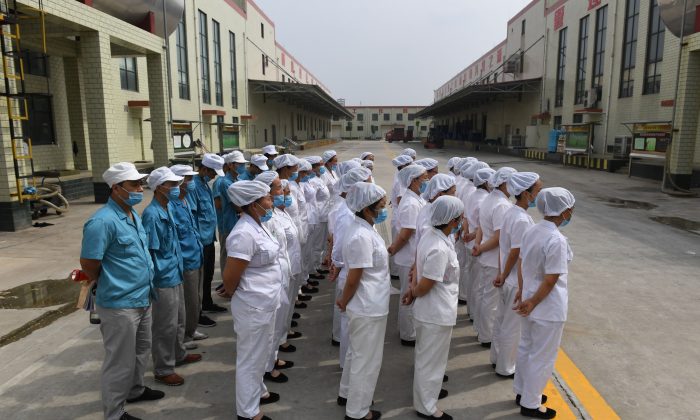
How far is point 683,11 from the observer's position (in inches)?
608

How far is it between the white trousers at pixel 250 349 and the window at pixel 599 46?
95.0 ft

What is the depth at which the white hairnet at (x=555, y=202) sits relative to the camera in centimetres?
351

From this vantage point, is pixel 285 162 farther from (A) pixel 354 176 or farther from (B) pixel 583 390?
(B) pixel 583 390

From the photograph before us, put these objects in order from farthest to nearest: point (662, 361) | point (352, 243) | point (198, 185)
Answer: point (198, 185), point (662, 361), point (352, 243)

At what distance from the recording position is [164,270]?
383 cm

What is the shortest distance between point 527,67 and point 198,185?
4043 cm

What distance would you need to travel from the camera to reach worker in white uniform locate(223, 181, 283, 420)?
10.9ft

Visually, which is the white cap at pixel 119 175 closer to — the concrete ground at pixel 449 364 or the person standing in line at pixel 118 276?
the person standing in line at pixel 118 276

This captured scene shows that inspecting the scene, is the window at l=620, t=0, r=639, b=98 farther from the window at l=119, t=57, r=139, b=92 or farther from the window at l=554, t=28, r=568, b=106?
the window at l=119, t=57, r=139, b=92

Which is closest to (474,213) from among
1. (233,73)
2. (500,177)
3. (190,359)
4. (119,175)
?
(500,177)

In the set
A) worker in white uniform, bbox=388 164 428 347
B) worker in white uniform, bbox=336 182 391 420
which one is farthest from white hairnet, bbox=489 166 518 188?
worker in white uniform, bbox=336 182 391 420

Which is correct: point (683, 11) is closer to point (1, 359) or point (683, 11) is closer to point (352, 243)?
point (352, 243)

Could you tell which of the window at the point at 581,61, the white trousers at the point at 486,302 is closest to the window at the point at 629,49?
the window at the point at 581,61

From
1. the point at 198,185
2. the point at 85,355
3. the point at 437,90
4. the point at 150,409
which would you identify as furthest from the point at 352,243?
the point at 437,90
